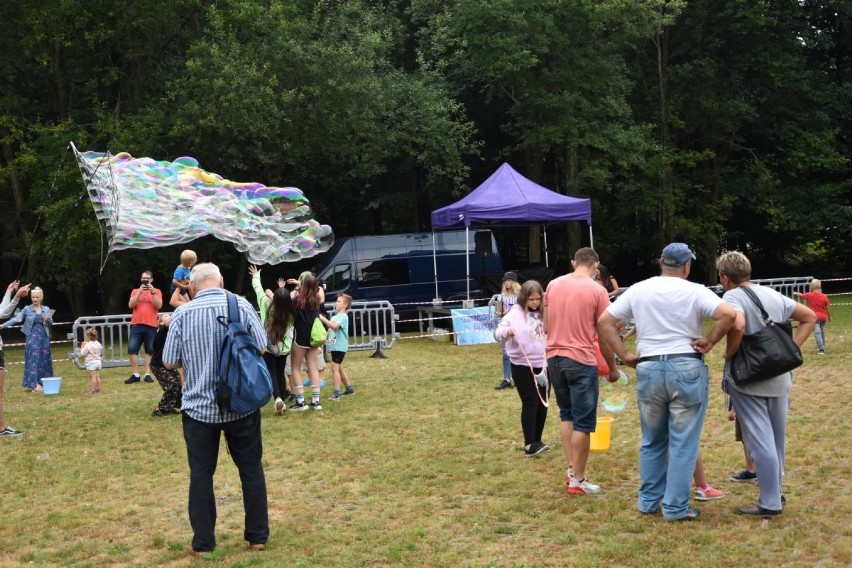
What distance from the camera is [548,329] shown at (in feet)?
24.6

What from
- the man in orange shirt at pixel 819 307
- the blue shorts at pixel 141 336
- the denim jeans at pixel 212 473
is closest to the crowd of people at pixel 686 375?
the denim jeans at pixel 212 473

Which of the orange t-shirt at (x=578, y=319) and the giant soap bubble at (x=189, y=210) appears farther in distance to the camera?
the giant soap bubble at (x=189, y=210)

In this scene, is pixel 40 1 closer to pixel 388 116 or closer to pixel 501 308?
pixel 388 116

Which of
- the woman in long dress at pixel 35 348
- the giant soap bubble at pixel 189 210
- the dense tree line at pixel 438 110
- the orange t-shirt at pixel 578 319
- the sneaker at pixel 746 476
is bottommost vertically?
the sneaker at pixel 746 476

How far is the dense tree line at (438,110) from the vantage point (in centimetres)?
2619

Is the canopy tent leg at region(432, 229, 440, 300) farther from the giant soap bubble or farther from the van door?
the giant soap bubble

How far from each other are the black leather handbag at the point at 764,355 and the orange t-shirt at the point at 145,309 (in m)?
11.5

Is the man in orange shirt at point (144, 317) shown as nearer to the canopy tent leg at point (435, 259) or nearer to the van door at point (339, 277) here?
the canopy tent leg at point (435, 259)

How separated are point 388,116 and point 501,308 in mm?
15467

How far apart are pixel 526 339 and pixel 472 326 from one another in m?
12.6

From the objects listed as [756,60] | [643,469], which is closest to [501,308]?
[643,469]

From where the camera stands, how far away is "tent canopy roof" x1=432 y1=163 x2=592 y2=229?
72.7 ft

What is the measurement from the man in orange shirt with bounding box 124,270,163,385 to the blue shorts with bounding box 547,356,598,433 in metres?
9.78

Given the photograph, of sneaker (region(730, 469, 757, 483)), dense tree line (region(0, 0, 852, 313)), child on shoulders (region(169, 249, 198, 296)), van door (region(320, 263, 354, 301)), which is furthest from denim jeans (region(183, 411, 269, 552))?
van door (region(320, 263, 354, 301))
